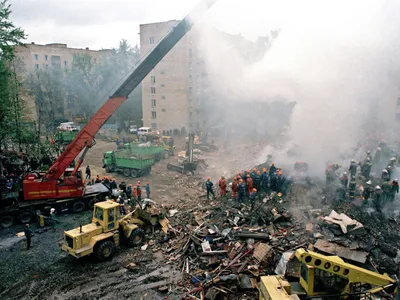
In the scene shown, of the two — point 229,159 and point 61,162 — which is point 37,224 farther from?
point 229,159

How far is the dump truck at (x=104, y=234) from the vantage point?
10.7m

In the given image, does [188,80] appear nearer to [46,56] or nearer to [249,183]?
[46,56]

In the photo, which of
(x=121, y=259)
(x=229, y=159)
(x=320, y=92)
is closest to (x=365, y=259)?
(x=121, y=259)

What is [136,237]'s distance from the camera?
1226cm

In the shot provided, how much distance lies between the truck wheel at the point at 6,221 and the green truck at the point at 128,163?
9.55m

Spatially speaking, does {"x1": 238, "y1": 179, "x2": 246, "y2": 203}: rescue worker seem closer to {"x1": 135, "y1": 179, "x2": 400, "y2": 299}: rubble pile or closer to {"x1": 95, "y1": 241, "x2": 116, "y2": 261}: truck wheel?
{"x1": 135, "y1": 179, "x2": 400, "y2": 299}: rubble pile

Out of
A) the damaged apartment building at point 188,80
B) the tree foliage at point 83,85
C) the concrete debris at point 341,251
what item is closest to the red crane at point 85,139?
the concrete debris at point 341,251

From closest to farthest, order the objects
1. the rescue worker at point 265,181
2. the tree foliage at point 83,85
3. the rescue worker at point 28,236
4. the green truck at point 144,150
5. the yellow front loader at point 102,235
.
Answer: the yellow front loader at point 102,235, the rescue worker at point 28,236, the rescue worker at point 265,181, the green truck at point 144,150, the tree foliage at point 83,85

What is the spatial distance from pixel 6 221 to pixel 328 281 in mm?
14024

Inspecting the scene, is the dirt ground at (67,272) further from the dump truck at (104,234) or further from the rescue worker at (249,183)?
the rescue worker at (249,183)

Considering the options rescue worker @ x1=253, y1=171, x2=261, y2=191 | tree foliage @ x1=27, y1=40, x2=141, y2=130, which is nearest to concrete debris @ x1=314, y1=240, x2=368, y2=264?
rescue worker @ x1=253, y1=171, x2=261, y2=191

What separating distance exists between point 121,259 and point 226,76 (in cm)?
3244

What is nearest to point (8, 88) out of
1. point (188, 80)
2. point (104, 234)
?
point (104, 234)

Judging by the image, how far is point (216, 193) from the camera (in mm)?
18375
